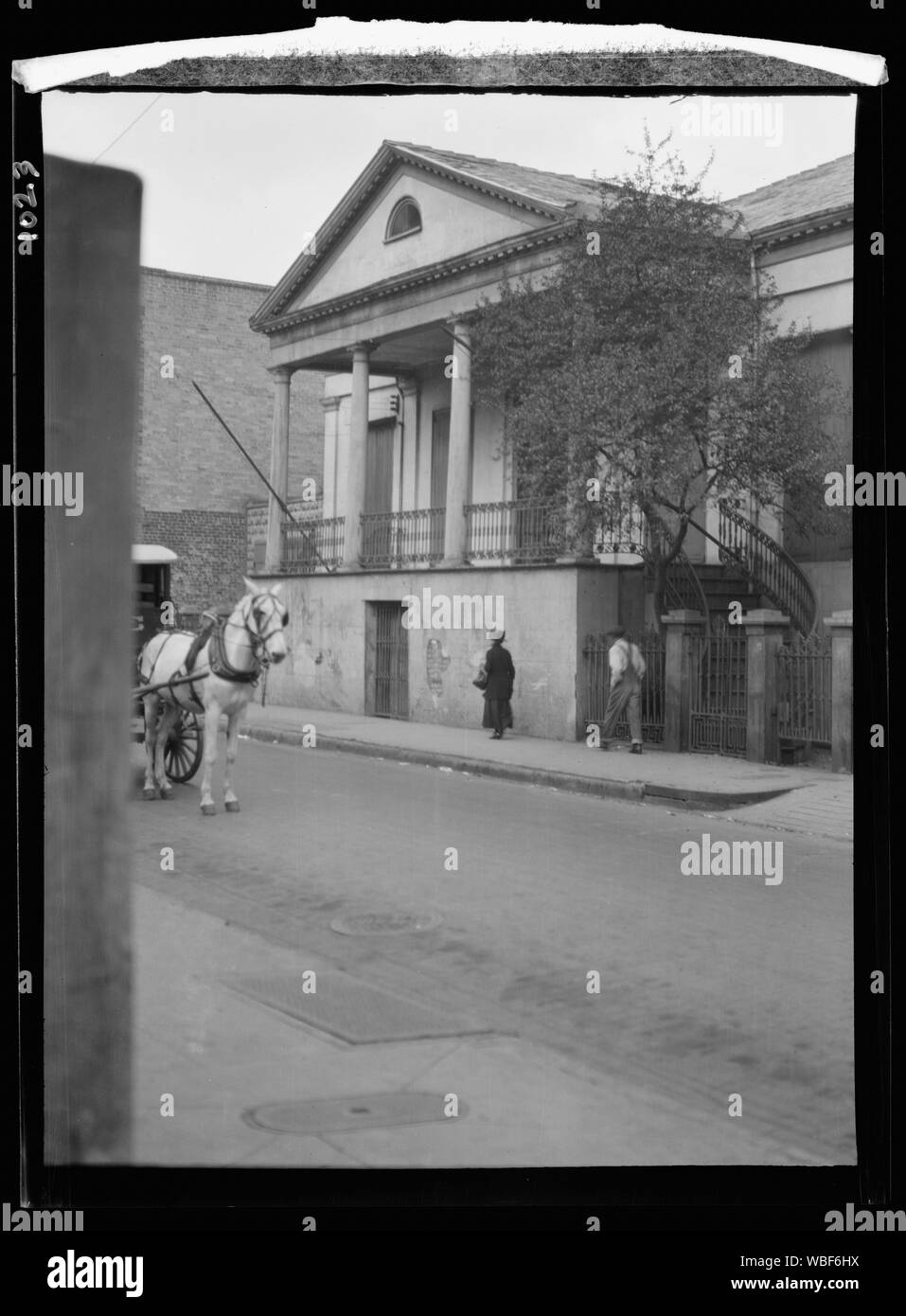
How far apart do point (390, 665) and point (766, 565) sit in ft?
17.0

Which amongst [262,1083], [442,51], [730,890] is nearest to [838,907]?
[730,890]

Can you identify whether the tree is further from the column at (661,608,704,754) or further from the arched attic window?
the arched attic window

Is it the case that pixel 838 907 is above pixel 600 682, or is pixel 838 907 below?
below

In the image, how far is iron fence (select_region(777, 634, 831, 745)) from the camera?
14898 millimetres

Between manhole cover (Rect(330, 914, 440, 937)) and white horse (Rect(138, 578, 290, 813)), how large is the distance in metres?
3.57

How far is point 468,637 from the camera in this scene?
18359 millimetres

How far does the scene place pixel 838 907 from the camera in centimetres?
866

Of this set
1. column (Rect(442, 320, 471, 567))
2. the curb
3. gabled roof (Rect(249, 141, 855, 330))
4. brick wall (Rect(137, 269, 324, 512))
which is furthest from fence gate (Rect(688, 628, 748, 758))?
brick wall (Rect(137, 269, 324, 512))

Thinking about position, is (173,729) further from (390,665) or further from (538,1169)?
(538,1169)

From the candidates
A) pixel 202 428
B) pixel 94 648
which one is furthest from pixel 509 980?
pixel 202 428

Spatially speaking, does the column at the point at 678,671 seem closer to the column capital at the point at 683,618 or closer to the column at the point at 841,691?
the column capital at the point at 683,618

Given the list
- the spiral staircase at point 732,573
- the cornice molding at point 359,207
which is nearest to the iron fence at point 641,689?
the spiral staircase at point 732,573
